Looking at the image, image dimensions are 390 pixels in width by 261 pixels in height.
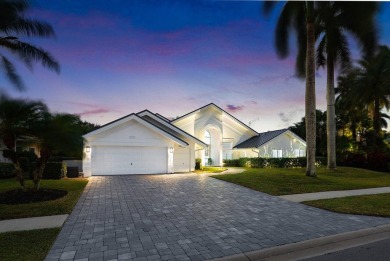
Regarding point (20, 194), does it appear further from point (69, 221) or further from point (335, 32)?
point (335, 32)

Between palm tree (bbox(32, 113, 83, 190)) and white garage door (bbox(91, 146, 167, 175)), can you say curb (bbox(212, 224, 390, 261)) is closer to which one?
palm tree (bbox(32, 113, 83, 190))

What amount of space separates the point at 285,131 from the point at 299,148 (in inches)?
120

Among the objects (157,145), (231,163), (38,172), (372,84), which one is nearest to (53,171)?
(38,172)

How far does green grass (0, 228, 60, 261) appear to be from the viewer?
4.59 metres

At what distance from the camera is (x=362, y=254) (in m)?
4.90

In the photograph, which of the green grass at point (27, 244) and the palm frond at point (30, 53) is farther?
the palm frond at point (30, 53)

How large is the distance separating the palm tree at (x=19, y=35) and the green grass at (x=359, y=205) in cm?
1719

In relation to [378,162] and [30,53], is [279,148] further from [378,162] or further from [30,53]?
[30,53]

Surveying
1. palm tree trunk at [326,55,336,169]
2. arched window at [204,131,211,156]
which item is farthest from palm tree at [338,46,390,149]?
arched window at [204,131,211,156]

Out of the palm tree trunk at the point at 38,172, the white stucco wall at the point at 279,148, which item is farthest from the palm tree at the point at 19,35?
the white stucco wall at the point at 279,148

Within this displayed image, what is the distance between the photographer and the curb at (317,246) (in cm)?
476

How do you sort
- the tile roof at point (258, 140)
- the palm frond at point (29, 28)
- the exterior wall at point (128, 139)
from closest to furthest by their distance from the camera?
the palm frond at point (29, 28) < the exterior wall at point (128, 139) < the tile roof at point (258, 140)

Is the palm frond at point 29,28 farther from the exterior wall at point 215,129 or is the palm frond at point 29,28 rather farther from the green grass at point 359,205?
the green grass at point 359,205

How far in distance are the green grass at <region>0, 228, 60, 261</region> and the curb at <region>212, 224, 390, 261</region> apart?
11.1ft
